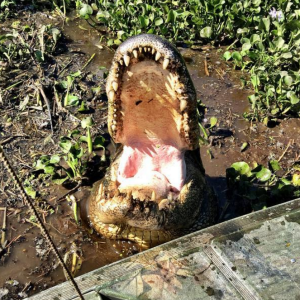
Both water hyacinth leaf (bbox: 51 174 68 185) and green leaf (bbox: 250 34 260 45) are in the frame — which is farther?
green leaf (bbox: 250 34 260 45)

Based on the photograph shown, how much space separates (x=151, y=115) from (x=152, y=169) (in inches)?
13.8

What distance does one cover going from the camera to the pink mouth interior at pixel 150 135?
2.32 meters

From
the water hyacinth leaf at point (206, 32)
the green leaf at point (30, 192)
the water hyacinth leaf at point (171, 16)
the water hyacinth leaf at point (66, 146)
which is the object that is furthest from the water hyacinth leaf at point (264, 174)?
the water hyacinth leaf at point (171, 16)

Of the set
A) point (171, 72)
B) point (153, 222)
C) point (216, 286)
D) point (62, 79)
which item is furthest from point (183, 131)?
point (62, 79)

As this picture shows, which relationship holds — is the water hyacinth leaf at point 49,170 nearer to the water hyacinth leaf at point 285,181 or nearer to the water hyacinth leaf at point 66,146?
the water hyacinth leaf at point 66,146

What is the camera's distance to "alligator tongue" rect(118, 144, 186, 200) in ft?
8.29

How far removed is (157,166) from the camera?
2686 millimetres

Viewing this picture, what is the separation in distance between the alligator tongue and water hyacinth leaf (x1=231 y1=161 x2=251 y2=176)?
2.80 feet

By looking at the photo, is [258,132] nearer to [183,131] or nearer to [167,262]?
[183,131]

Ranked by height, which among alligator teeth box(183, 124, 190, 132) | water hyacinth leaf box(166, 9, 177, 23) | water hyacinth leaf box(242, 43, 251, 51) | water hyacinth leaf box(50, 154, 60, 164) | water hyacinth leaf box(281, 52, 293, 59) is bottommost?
water hyacinth leaf box(50, 154, 60, 164)

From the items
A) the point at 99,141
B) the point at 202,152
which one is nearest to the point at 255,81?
the point at 202,152

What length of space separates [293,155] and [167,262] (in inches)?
84.1

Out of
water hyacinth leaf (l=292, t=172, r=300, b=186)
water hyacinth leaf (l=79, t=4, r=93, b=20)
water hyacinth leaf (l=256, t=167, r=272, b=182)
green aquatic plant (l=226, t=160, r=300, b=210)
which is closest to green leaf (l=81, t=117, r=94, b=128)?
green aquatic plant (l=226, t=160, r=300, b=210)

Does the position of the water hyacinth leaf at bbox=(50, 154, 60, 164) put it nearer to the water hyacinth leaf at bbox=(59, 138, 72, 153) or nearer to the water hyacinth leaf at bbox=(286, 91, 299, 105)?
the water hyacinth leaf at bbox=(59, 138, 72, 153)
